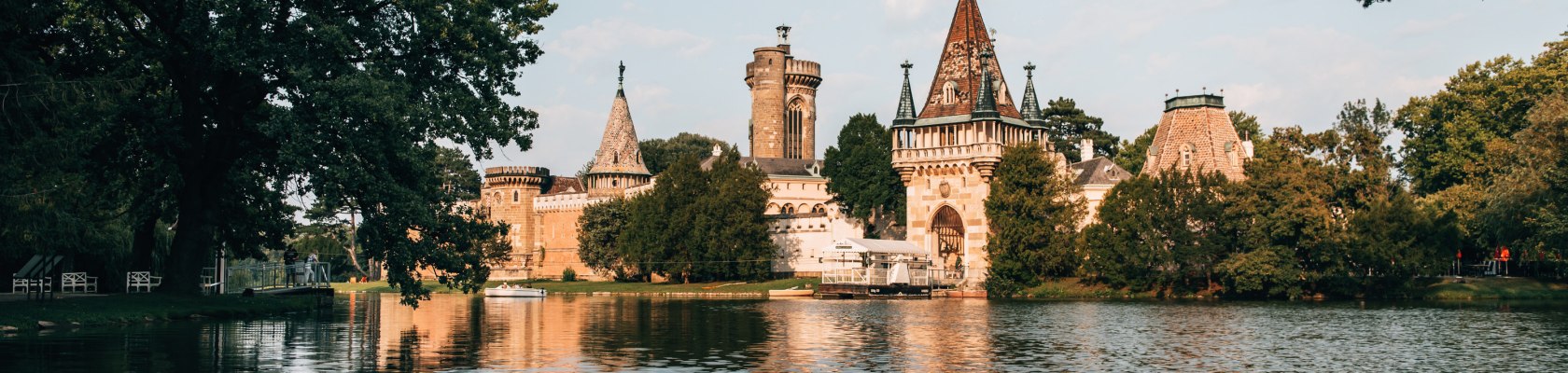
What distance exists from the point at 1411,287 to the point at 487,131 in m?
42.5

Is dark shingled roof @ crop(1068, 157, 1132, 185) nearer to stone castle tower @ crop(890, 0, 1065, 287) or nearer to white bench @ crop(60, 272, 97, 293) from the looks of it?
stone castle tower @ crop(890, 0, 1065, 287)

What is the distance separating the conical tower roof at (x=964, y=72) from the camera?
78.4 meters

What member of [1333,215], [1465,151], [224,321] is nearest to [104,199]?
[224,321]

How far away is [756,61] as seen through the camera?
117 metres

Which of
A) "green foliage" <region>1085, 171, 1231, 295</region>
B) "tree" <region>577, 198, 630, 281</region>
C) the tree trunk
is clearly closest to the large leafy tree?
the tree trunk

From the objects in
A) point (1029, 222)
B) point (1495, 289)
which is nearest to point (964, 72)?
point (1029, 222)

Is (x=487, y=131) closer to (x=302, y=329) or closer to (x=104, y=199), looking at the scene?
(x=302, y=329)

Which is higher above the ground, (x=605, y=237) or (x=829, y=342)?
(x=605, y=237)

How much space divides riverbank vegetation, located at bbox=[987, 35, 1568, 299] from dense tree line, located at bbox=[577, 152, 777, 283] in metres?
18.8

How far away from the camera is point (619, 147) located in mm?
113625

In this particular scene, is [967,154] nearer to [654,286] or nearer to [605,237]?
[654,286]

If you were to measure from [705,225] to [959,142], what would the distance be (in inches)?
633

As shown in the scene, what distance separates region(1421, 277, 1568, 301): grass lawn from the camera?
59531 mm

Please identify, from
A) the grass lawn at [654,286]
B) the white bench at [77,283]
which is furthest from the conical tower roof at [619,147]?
the white bench at [77,283]
